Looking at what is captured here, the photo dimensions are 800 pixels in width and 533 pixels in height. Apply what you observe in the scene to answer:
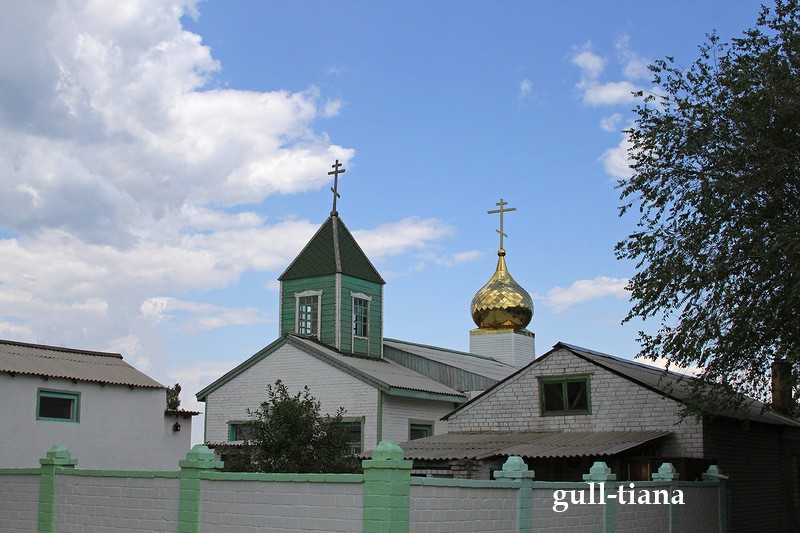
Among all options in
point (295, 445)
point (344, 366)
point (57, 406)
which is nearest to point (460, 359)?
point (344, 366)

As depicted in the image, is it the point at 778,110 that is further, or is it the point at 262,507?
the point at 778,110

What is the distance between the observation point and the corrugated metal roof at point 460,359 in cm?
3474

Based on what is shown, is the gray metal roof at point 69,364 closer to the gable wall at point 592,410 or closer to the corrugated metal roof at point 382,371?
the corrugated metal roof at point 382,371

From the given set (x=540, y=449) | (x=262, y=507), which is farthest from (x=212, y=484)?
(x=540, y=449)

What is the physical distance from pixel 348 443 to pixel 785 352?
8538mm

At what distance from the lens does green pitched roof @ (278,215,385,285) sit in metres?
33.2

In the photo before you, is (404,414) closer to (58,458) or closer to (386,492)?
(58,458)

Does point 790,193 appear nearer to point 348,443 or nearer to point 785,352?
point 785,352

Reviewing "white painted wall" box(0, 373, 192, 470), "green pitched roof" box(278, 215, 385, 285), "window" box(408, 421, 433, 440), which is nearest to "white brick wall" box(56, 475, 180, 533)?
"white painted wall" box(0, 373, 192, 470)

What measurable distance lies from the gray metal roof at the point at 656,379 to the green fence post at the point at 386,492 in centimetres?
1093

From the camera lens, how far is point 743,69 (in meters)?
17.4

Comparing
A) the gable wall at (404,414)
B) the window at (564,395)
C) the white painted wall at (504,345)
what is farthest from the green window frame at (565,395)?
the white painted wall at (504,345)

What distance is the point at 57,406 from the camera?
927 inches

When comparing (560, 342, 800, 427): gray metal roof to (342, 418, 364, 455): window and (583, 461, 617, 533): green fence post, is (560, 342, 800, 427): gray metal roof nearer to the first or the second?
(583, 461, 617, 533): green fence post
